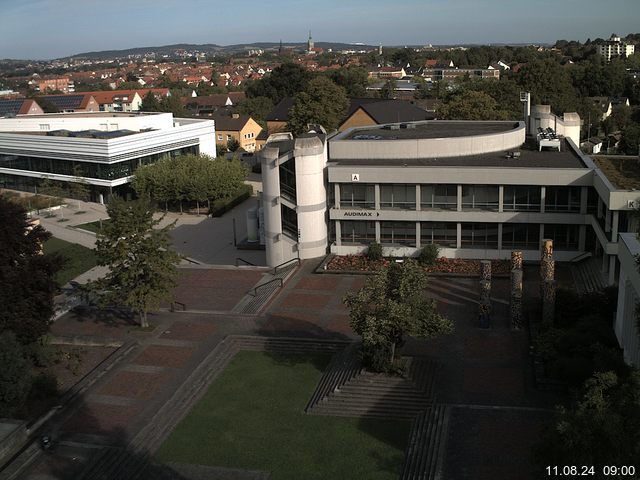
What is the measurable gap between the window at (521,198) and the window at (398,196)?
506 centimetres

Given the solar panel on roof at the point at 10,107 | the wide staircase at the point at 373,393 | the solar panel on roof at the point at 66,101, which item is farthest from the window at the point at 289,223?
the solar panel on roof at the point at 66,101

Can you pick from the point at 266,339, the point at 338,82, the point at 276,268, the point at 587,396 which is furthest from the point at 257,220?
the point at 338,82

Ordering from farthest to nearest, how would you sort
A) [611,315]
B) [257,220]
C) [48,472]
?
1. [257,220]
2. [611,315]
3. [48,472]

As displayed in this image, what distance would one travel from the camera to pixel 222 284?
3788cm

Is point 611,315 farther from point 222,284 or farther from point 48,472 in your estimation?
point 48,472

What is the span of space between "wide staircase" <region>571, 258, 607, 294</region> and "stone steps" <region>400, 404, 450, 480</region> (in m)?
12.8

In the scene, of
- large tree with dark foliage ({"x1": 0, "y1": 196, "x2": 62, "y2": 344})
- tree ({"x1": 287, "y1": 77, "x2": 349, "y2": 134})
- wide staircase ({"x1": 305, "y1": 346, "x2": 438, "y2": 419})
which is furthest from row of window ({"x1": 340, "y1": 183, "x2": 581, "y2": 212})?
tree ({"x1": 287, "y1": 77, "x2": 349, "y2": 134})

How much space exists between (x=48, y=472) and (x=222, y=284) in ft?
56.5

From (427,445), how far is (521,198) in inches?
803

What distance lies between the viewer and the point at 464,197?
39.5 meters

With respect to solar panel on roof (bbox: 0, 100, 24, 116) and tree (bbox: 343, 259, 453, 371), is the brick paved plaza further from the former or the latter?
solar panel on roof (bbox: 0, 100, 24, 116)

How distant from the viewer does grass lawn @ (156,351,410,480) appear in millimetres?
21188

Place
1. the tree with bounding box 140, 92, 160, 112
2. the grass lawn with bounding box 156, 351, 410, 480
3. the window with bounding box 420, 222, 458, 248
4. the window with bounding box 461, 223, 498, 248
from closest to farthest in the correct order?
1. the grass lawn with bounding box 156, 351, 410, 480
2. the window with bounding box 461, 223, 498, 248
3. the window with bounding box 420, 222, 458, 248
4. the tree with bounding box 140, 92, 160, 112

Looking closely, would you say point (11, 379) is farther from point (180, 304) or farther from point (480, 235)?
point (480, 235)
